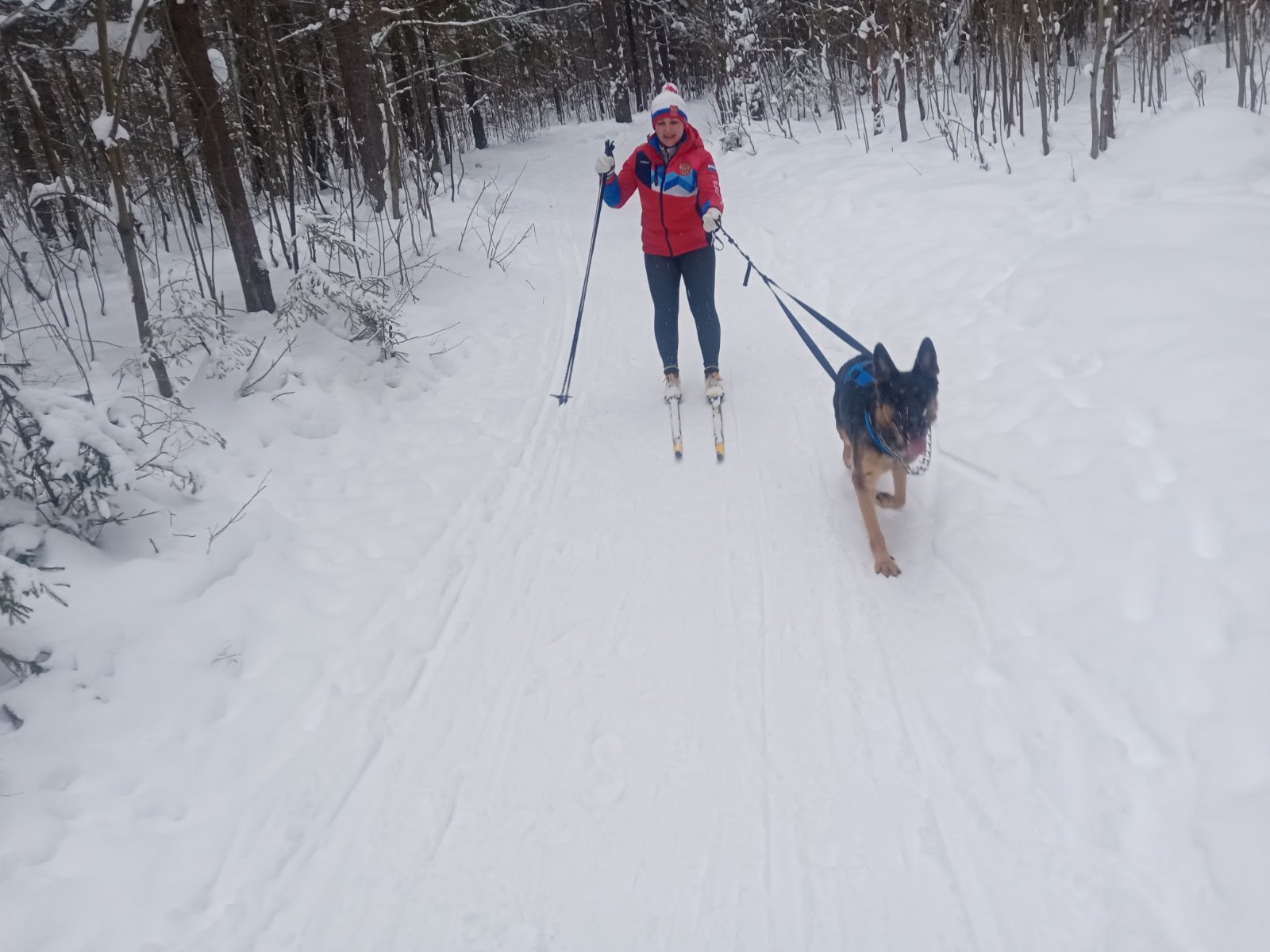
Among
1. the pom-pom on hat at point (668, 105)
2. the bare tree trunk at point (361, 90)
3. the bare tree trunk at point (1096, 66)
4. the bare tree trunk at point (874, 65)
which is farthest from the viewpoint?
the bare tree trunk at point (874, 65)

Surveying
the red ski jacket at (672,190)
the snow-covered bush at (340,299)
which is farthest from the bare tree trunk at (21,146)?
the red ski jacket at (672,190)

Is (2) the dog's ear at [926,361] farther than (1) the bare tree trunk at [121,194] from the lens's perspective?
No

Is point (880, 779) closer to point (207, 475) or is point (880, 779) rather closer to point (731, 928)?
point (731, 928)

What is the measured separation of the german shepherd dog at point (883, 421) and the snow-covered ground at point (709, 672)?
0.25 meters

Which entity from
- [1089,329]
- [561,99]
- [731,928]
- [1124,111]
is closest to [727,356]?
[1089,329]

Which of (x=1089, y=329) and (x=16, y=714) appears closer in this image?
(x=16, y=714)

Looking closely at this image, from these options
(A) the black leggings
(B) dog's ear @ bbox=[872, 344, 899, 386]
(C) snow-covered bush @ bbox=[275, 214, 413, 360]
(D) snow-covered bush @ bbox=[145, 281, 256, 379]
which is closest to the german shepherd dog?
(B) dog's ear @ bbox=[872, 344, 899, 386]

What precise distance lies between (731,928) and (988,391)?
12.3 feet

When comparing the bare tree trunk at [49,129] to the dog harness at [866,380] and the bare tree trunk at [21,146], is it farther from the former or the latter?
the dog harness at [866,380]

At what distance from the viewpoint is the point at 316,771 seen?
296cm

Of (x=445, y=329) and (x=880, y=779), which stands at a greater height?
(x=445, y=329)

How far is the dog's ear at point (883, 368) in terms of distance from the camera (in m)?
3.37

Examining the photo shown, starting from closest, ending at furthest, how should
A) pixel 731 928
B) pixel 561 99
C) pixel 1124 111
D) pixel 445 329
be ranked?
pixel 731 928 < pixel 445 329 < pixel 1124 111 < pixel 561 99

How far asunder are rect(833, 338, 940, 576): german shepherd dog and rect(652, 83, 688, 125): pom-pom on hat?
2306 mm
